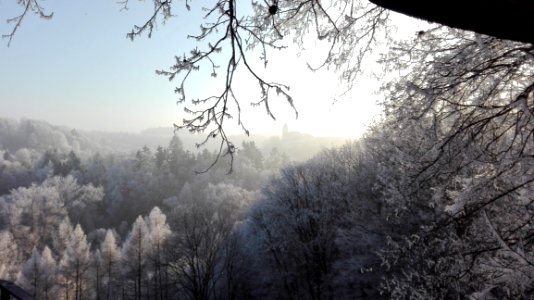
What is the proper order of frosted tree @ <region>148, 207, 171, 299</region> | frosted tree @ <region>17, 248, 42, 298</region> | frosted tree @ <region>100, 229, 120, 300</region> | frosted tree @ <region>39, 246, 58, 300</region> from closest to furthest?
→ frosted tree @ <region>148, 207, 171, 299</region> → frosted tree @ <region>17, 248, 42, 298</region> → frosted tree @ <region>39, 246, 58, 300</region> → frosted tree @ <region>100, 229, 120, 300</region>

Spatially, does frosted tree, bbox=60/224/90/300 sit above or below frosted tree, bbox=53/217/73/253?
below

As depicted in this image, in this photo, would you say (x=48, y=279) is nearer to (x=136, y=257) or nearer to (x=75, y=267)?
(x=75, y=267)

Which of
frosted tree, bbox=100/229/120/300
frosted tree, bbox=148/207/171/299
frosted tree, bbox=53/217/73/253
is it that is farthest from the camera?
frosted tree, bbox=53/217/73/253

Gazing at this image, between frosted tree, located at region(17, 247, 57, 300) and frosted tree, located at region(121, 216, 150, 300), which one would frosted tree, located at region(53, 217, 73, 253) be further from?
frosted tree, located at region(121, 216, 150, 300)

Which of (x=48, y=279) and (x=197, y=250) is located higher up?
(x=197, y=250)

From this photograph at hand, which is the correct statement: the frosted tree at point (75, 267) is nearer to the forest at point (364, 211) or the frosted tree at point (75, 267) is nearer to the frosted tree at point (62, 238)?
the forest at point (364, 211)

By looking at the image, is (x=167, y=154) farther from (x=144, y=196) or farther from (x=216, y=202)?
(x=216, y=202)

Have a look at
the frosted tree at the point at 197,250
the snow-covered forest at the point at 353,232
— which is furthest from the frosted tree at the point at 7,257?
the frosted tree at the point at 197,250

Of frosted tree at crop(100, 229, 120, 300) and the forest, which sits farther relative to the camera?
frosted tree at crop(100, 229, 120, 300)

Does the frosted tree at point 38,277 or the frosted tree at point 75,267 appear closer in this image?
the frosted tree at point 38,277

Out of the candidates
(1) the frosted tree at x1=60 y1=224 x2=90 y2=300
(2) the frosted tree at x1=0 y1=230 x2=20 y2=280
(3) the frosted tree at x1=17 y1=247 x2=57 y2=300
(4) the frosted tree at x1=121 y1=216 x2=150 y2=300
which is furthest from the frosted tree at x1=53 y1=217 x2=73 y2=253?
(4) the frosted tree at x1=121 y1=216 x2=150 y2=300

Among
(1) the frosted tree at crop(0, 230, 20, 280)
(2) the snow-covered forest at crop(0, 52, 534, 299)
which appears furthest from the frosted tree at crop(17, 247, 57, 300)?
(1) the frosted tree at crop(0, 230, 20, 280)

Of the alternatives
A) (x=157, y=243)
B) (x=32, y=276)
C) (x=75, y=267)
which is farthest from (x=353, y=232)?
(x=32, y=276)

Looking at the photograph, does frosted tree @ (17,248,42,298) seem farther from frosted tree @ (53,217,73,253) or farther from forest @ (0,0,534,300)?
frosted tree @ (53,217,73,253)
